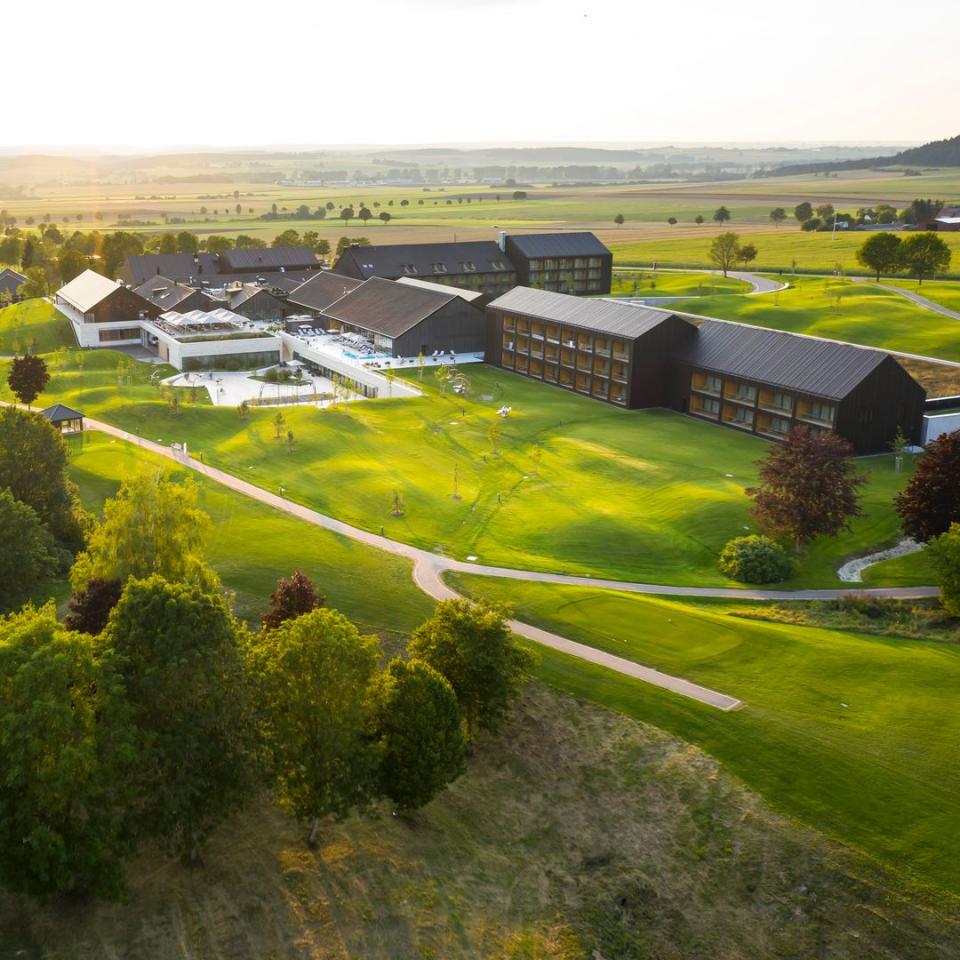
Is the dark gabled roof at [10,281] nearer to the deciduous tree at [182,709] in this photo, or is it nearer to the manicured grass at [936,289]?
the manicured grass at [936,289]

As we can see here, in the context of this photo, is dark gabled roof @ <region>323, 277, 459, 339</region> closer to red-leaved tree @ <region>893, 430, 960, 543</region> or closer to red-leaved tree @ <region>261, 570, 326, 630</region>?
red-leaved tree @ <region>893, 430, 960, 543</region>

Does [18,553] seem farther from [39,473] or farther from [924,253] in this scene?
[924,253]

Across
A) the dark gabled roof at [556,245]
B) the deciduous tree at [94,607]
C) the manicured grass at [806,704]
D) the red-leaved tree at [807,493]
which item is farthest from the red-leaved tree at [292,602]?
the dark gabled roof at [556,245]

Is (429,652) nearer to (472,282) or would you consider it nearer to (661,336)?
(661,336)

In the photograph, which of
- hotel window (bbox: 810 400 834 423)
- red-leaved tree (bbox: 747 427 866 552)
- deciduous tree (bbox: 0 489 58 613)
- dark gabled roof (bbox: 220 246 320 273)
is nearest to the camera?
deciduous tree (bbox: 0 489 58 613)

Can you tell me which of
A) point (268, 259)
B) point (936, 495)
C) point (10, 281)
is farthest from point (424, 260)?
point (936, 495)

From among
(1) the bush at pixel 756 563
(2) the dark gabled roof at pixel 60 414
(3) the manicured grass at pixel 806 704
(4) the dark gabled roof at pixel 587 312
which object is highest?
(4) the dark gabled roof at pixel 587 312

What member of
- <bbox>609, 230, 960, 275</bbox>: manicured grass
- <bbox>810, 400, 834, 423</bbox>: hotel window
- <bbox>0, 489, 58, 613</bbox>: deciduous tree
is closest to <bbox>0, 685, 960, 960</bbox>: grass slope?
<bbox>0, 489, 58, 613</bbox>: deciduous tree
